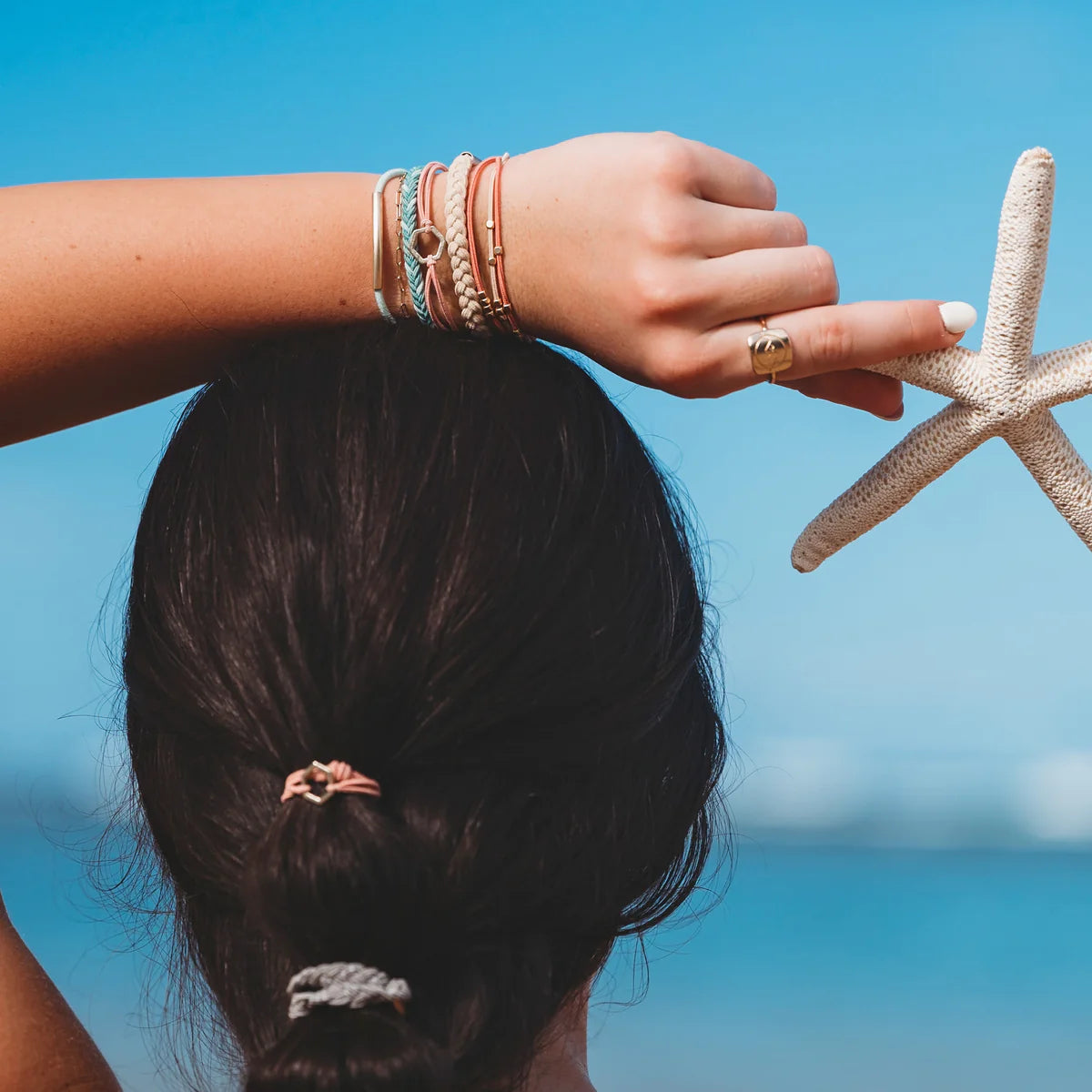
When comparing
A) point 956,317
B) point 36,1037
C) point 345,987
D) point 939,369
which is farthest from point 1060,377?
point 36,1037

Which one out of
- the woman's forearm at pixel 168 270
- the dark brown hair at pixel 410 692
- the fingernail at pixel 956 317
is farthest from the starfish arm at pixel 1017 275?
the woman's forearm at pixel 168 270

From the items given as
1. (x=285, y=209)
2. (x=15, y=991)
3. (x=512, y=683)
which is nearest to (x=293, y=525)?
(x=512, y=683)

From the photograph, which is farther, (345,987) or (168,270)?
(168,270)

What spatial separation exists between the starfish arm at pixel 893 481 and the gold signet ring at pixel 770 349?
0.42 metres

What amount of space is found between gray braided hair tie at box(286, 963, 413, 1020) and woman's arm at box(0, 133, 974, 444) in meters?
0.58

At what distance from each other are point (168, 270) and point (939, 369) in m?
0.87

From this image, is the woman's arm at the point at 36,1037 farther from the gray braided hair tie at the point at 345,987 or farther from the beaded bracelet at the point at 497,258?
the beaded bracelet at the point at 497,258

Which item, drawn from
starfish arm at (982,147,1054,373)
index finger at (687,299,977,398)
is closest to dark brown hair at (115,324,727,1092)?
index finger at (687,299,977,398)

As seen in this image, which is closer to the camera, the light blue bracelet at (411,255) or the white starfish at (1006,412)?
the light blue bracelet at (411,255)

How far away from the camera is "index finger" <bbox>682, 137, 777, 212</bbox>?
1033 millimetres

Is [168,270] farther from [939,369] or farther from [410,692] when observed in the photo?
[939,369]

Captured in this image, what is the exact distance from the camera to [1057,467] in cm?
148

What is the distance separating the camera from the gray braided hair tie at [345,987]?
2.71 ft

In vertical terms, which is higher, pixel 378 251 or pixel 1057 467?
pixel 378 251
